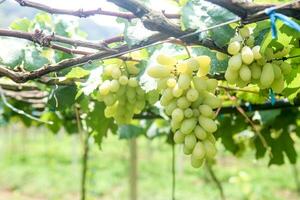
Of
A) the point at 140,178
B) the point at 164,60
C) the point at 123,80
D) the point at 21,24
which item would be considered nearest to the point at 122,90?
the point at 123,80

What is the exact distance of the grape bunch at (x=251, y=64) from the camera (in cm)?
98

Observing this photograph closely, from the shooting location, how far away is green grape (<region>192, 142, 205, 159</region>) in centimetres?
104

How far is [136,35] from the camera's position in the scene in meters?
1.13

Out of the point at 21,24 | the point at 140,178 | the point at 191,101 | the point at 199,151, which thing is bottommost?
the point at 140,178

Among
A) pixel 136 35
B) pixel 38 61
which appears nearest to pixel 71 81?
pixel 38 61

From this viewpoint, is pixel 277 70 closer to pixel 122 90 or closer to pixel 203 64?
pixel 203 64

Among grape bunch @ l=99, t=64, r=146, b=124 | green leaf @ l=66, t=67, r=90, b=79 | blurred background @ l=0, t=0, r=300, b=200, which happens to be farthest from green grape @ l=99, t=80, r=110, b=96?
blurred background @ l=0, t=0, r=300, b=200

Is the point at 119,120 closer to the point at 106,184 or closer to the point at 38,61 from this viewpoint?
the point at 38,61

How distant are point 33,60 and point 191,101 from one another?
61 centimetres

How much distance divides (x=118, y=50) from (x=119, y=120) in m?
0.28

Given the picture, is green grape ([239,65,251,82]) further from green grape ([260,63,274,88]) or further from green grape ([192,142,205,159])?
green grape ([192,142,205,159])

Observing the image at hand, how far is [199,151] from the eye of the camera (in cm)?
105

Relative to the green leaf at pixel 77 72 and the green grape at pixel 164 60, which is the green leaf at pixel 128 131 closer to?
the green leaf at pixel 77 72

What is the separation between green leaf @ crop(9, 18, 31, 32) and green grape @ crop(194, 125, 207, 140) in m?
0.88
